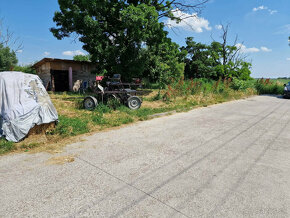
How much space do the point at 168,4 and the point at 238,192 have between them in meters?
15.9

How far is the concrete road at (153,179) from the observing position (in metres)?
2.31

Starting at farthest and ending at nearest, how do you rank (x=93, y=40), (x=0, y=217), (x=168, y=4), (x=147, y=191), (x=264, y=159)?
1. (x=168, y=4)
2. (x=93, y=40)
3. (x=264, y=159)
4. (x=147, y=191)
5. (x=0, y=217)

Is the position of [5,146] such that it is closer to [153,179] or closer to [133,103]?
[153,179]

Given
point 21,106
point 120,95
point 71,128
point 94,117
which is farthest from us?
point 120,95

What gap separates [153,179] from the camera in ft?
9.89

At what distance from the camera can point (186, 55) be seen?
116ft

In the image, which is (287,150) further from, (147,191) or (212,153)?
(147,191)

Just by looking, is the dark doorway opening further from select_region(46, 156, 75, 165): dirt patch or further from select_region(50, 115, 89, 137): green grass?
select_region(46, 156, 75, 165): dirt patch

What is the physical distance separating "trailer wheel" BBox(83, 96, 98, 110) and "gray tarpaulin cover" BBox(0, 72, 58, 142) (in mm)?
2694

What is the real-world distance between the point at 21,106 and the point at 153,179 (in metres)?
3.68

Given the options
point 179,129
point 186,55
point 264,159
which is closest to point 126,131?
point 179,129

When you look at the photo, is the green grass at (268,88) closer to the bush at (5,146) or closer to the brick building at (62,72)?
the brick building at (62,72)

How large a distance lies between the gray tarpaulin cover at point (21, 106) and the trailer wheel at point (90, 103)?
2694 millimetres

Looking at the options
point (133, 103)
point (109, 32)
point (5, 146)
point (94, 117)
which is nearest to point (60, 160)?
point (5, 146)
